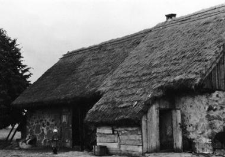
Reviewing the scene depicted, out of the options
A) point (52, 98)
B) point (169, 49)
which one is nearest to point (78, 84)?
point (52, 98)

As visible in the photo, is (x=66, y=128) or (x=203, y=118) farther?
(x=66, y=128)

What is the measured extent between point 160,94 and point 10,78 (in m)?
12.3

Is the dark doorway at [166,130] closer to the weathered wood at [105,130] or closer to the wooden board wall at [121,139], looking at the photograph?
the wooden board wall at [121,139]

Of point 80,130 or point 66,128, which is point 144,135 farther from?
point 66,128

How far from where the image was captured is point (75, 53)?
2131 centimetres

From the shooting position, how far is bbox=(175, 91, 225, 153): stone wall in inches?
415

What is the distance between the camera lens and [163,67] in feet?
39.1

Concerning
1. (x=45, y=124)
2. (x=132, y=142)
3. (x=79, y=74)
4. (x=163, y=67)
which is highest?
(x=79, y=74)

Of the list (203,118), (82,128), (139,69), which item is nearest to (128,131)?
(203,118)

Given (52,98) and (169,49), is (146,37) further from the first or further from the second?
(52,98)

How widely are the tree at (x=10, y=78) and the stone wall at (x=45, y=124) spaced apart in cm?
227

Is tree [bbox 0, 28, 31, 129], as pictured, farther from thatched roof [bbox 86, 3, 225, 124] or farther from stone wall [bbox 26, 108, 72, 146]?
thatched roof [bbox 86, 3, 225, 124]

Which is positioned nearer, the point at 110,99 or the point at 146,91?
the point at 146,91

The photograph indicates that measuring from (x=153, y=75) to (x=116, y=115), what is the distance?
→ 1849 millimetres
